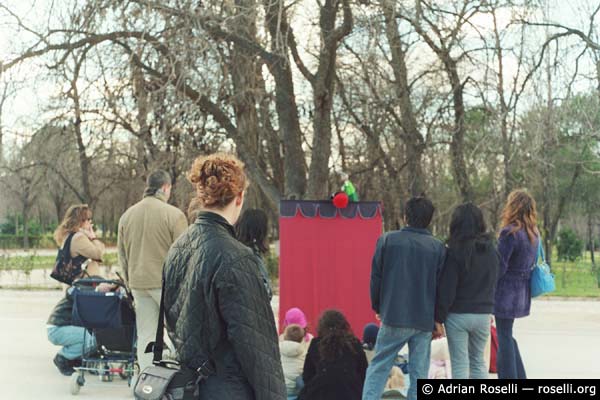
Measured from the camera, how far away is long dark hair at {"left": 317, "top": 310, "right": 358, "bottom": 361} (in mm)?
5352

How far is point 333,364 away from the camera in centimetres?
533

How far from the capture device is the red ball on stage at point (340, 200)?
8422 mm

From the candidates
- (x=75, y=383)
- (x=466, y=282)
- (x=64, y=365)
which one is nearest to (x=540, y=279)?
(x=466, y=282)

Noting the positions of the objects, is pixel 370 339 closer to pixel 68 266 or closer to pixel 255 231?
pixel 255 231

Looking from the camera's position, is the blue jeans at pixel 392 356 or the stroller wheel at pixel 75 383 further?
the stroller wheel at pixel 75 383

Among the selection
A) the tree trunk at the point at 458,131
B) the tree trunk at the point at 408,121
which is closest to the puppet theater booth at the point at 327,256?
the tree trunk at the point at 458,131

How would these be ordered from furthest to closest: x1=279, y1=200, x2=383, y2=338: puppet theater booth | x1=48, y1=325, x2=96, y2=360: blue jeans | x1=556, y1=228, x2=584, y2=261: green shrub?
1. x1=556, y1=228, x2=584, y2=261: green shrub
2. x1=279, y1=200, x2=383, y2=338: puppet theater booth
3. x1=48, y1=325, x2=96, y2=360: blue jeans

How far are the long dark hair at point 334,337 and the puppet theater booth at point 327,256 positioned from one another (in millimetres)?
2966

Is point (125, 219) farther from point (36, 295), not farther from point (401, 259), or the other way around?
point (36, 295)

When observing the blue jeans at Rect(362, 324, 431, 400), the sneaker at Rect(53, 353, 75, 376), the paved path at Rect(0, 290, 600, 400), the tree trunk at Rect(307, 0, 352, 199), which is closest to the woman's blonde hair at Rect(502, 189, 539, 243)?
the blue jeans at Rect(362, 324, 431, 400)

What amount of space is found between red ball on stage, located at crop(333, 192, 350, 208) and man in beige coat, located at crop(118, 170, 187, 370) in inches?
96.3

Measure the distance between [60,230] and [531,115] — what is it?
8868 mm

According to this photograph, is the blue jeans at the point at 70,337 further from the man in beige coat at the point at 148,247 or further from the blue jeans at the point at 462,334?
the blue jeans at the point at 462,334

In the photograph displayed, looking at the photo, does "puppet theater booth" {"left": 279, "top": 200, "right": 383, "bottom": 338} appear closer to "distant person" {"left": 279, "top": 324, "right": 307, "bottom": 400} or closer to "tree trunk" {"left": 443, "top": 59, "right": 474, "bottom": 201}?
"distant person" {"left": 279, "top": 324, "right": 307, "bottom": 400}
